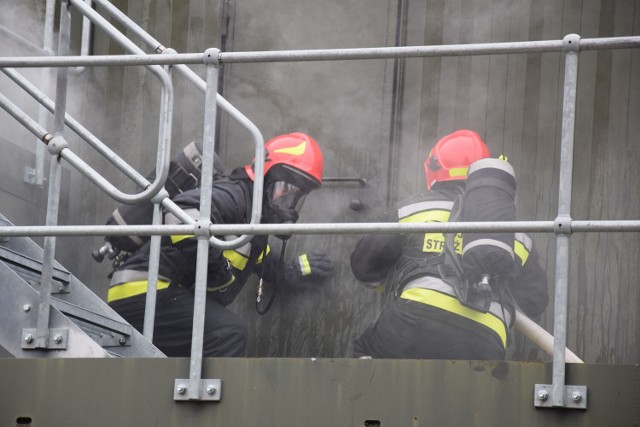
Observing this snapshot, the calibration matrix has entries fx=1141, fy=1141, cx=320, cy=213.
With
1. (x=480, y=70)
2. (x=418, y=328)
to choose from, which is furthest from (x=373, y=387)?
(x=480, y=70)

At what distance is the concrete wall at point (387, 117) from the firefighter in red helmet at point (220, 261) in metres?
0.53

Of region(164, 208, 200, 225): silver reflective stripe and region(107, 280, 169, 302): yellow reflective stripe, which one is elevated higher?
region(164, 208, 200, 225): silver reflective stripe

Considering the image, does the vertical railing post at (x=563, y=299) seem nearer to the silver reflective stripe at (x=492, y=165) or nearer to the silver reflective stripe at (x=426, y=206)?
the silver reflective stripe at (x=492, y=165)

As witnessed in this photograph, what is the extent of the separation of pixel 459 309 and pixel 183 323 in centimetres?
136

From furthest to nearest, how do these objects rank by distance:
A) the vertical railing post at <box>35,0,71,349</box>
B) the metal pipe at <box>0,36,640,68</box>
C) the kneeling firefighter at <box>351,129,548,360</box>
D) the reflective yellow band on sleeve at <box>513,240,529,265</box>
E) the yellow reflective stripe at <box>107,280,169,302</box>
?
the yellow reflective stripe at <box>107,280,169,302</box>, the reflective yellow band on sleeve at <box>513,240,529,265</box>, the kneeling firefighter at <box>351,129,548,360</box>, the vertical railing post at <box>35,0,71,349</box>, the metal pipe at <box>0,36,640,68</box>

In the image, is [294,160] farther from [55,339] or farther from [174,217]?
[55,339]

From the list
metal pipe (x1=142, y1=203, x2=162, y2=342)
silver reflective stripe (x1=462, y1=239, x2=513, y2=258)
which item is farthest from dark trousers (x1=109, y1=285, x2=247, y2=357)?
silver reflective stripe (x1=462, y1=239, x2=513, y2=258)

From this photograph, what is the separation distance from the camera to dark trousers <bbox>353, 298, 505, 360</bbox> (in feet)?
16.7

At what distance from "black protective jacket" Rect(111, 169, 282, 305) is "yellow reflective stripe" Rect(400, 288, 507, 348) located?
0.93 metres

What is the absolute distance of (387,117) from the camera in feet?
20.8

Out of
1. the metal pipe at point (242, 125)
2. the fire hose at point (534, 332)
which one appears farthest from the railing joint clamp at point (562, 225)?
the fire hose at point (534, 332)

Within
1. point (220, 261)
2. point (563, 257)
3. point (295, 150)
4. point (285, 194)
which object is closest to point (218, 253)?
point (220, 261)

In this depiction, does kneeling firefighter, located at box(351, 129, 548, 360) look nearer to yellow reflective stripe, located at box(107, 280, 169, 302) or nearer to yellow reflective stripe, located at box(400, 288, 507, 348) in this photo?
yellow reflective stripe, located at box(400, 288, 507, 348)

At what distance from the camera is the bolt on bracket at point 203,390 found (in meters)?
3.85
